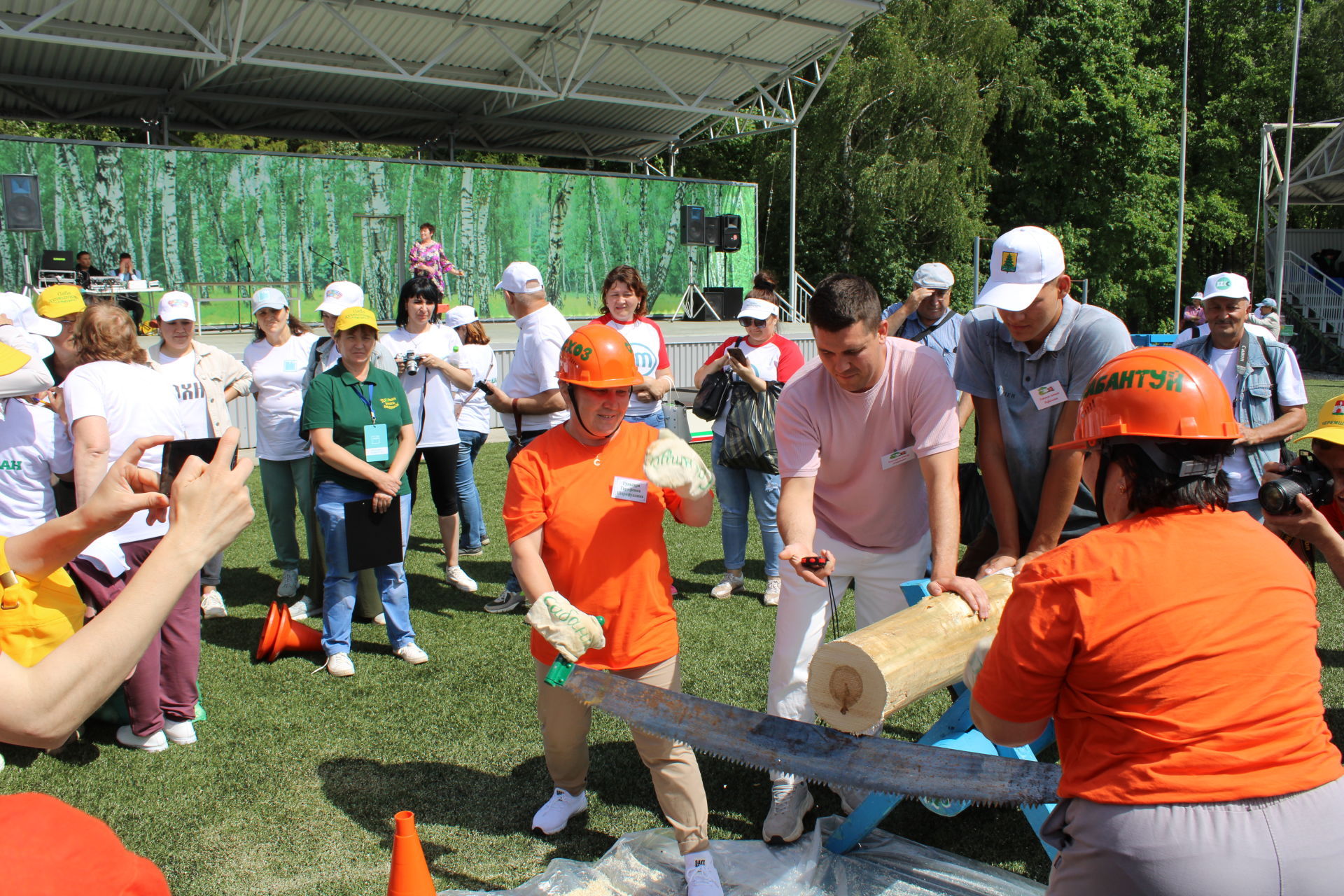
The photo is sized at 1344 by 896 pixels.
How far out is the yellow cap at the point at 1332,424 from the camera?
3715 mm

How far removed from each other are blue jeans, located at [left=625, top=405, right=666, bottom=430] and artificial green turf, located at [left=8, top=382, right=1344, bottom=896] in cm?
145

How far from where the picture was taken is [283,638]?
18.1 feet

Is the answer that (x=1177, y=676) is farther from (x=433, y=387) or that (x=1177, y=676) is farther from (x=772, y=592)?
(x=433, y=387)

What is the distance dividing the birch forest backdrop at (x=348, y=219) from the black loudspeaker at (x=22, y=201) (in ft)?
4.45

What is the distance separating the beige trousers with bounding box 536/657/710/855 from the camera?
10.6 feet

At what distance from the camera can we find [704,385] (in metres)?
6.37

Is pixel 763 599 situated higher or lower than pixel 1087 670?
lower

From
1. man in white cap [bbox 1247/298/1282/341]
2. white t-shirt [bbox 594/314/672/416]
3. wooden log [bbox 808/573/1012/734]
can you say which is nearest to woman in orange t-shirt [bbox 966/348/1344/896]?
wooden log [bbox 808/573/1012/734]

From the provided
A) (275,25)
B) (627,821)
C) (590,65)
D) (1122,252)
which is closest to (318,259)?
(275,25)

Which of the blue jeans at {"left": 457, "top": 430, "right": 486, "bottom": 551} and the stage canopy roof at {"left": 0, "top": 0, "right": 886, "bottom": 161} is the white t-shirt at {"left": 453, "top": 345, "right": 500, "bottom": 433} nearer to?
Result: the blue jeans at {"left": 457, "top": 430, "right": 486, "bottom": 551}

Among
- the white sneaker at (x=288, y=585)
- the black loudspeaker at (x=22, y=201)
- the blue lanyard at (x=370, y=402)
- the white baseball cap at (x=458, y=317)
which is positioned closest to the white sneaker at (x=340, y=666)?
the blue lanyard at (x=370, y=402)

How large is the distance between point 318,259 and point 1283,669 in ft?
68.2

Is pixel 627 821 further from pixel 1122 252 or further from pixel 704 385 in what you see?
pixel 1122 252

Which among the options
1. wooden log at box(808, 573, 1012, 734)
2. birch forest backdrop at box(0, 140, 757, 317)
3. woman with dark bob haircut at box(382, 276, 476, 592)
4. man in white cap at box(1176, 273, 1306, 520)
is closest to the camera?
wooden log at box(808, 573, 1012, 734)
